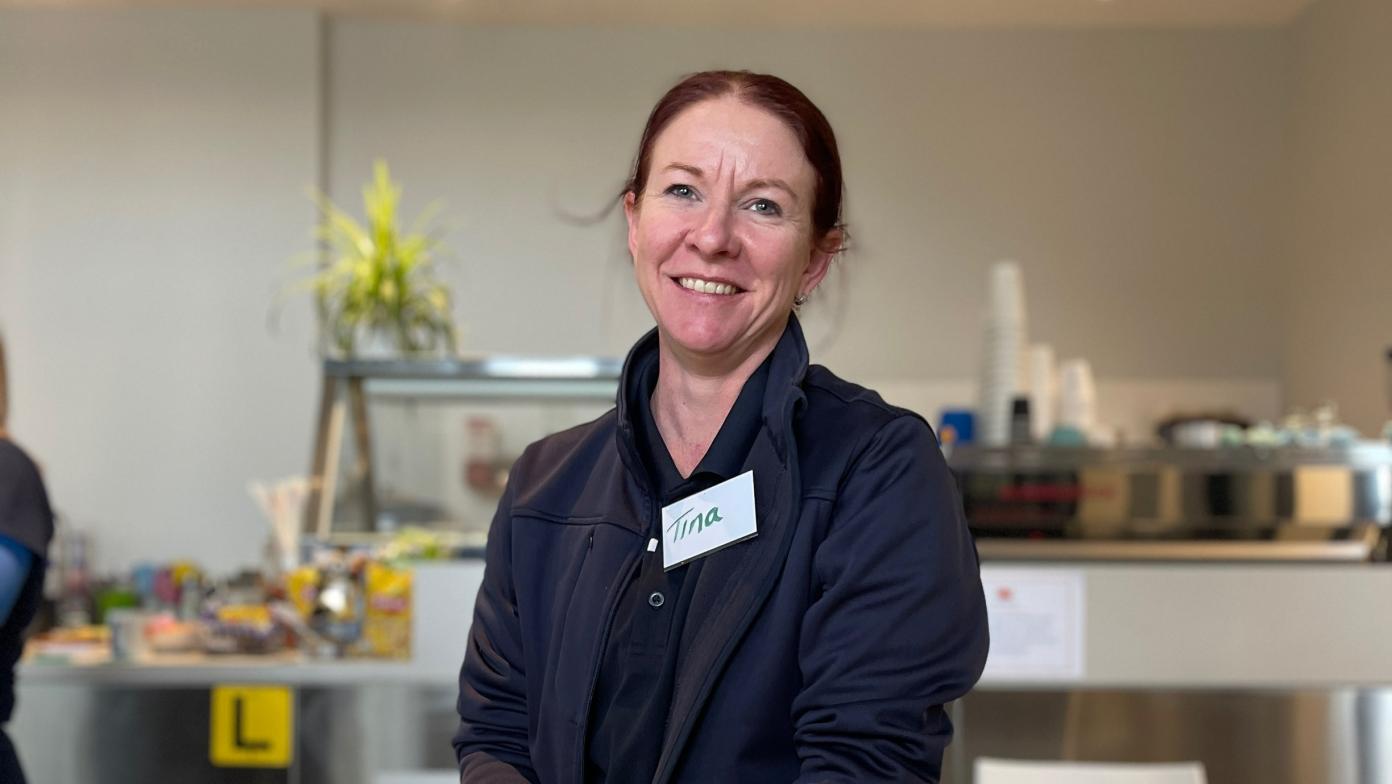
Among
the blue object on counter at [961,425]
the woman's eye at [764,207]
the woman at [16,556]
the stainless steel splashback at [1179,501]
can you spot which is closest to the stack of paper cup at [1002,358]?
the stainless steel splashback at [1179,501]

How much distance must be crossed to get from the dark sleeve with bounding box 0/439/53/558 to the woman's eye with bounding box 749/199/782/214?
1.33 meters

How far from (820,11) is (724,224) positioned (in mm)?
4552

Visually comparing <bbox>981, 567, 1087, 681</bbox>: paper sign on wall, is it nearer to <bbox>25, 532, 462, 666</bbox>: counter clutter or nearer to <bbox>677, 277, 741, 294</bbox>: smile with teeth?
<bbox>25, 532, 462, 666</bbox>: counter clutter

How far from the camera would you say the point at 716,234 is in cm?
110

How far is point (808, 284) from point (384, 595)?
1887 millimetres

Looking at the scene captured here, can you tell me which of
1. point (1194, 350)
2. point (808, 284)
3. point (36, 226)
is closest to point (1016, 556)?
point (808, 284)

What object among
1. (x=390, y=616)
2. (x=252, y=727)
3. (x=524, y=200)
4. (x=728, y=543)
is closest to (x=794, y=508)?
(x=728, y=543)

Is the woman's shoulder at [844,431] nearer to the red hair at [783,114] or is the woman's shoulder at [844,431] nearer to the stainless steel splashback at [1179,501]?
the red hair at [783,114]

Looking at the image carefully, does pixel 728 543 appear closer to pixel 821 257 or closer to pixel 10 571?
pixel 821 257

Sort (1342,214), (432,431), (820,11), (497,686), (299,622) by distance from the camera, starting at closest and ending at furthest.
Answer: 1. (497,686)
2. (299,622)
3. (432,431)
4. (1342,214)
5. (820,11)

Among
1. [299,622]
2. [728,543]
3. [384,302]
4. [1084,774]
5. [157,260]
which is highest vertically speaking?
[157,260]

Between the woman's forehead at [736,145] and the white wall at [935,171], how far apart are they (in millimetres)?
4271

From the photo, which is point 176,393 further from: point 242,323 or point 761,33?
point 761,33

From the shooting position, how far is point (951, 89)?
5.49m
